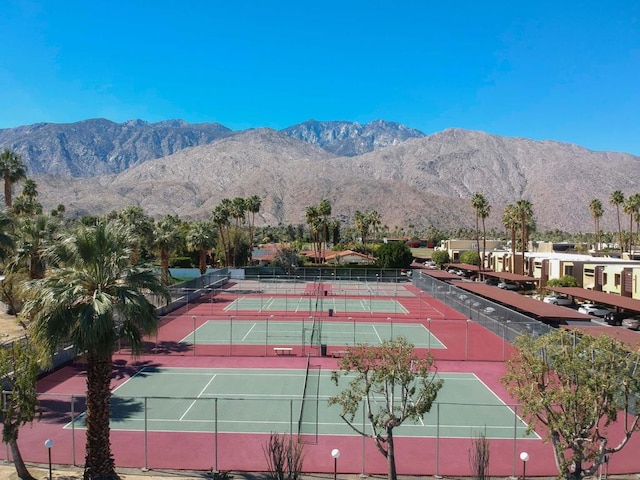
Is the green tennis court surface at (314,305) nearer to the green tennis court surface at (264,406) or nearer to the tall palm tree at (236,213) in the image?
the green tennis court surface at (264,406)

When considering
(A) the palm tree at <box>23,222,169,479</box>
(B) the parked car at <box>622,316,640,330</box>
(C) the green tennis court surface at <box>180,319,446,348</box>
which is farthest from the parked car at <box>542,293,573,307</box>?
(A) the palm tree at <box>23,222,169,479</box>

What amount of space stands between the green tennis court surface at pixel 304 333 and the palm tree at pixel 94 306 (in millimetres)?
18049

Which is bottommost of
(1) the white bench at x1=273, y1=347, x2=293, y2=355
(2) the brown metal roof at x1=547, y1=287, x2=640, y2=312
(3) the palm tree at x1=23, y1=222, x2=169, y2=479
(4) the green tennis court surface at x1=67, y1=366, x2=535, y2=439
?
(4) the green tennis court surface at x1=67, y1=366, x2=535, y2=439

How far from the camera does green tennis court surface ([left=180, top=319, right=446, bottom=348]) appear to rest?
34531mm

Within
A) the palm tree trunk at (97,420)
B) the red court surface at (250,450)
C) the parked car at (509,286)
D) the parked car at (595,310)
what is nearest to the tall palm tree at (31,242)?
the red court surface at (250,450)

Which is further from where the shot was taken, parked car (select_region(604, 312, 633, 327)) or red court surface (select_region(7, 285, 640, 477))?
parked car (select_region(604, 312, 633, 327))

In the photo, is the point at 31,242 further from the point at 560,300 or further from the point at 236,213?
the point at 236,213

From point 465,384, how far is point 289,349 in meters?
10.2

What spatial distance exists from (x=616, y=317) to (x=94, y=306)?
43013 millimetres

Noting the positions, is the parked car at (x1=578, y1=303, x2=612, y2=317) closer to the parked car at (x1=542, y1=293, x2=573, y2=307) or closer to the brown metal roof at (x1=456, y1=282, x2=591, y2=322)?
the parked car at (x1=542, y1=293, x2=573, y2=307)

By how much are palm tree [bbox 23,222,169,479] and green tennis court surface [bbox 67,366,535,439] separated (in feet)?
7.52

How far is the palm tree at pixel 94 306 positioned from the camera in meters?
13.2

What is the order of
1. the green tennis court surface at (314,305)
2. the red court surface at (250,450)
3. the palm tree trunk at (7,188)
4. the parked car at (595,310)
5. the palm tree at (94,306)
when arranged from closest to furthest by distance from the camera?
the palm tree at (94,306) < the red court surface at (250,450) < the parked car at (595,310) < the green tennis court surface at (314,305) < the palm tree trunk at (7,188)

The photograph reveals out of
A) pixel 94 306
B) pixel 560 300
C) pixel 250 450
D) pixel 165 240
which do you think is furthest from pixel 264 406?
pixel 560 300
